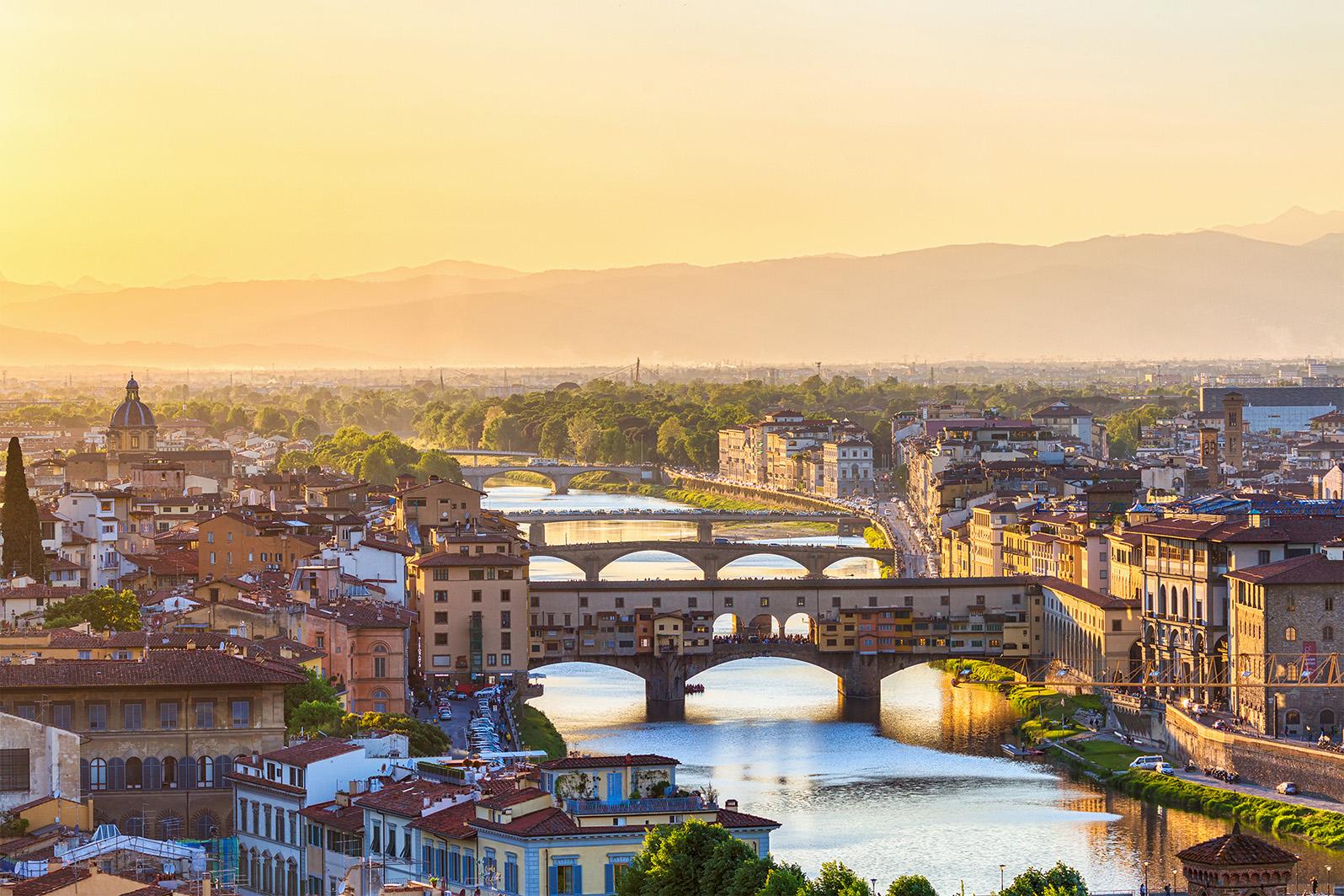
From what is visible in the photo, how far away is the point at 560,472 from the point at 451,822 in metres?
88.2

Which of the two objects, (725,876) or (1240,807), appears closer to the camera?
(725,876)

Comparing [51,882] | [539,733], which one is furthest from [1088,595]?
[51,882]

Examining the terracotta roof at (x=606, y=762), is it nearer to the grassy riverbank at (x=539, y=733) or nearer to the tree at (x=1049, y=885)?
the tree at (x=1049, y=885)

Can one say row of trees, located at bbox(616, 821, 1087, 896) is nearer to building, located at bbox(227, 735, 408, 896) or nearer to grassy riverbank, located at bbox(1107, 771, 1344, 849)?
building, located at bbox(227, 735, 408, 896)

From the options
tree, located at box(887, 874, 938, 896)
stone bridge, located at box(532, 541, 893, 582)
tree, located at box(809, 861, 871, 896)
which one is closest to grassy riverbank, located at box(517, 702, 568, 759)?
tree, located at box(887, 874, 938, 896)

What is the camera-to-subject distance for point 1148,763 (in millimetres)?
38344

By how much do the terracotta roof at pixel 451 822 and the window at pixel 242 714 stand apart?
583 centimetres

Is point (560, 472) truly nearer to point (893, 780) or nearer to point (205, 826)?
point (893, 780)

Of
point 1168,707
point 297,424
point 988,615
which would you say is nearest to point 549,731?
point 1168,707

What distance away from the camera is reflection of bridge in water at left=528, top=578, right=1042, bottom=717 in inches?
1916

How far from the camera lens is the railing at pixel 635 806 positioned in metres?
20.7

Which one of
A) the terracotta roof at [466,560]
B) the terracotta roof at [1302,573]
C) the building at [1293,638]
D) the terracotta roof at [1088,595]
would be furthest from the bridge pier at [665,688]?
the terracotta roof at [1302,573]

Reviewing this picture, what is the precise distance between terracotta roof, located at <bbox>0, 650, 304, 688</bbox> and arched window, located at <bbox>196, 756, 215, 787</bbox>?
72cm

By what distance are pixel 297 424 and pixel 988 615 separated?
Answer: 11168 centimetres
